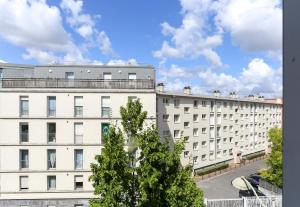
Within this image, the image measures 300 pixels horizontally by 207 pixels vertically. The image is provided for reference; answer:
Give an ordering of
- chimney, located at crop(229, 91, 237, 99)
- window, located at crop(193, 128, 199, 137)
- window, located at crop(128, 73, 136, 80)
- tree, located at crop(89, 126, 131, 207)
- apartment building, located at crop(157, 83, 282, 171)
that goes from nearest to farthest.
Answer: tree, located at crop(89, 126, 131, 207)
window, located at crop(128, 73, 136, 80)
apartment building, located at crop(157, 83, 282, 171)
window, located at crop(193, 128, 199, 137)
chimney, located at crop(229, 91, 237, 99)

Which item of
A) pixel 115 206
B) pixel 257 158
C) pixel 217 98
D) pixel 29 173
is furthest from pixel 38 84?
pixel 257 158

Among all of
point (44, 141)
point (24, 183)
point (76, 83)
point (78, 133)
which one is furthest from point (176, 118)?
point (24, 183)

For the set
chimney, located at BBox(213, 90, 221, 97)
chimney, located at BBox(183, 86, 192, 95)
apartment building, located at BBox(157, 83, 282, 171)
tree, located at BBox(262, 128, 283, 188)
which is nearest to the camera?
tree, located at BBox(262, 128, 283, 188)

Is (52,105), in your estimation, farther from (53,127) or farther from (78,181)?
(78,181)

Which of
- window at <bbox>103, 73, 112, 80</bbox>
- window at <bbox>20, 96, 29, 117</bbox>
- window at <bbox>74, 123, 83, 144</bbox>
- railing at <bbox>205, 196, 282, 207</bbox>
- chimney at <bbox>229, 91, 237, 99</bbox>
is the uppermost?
window at <bbox>103, 73, 112, 80</bbox>

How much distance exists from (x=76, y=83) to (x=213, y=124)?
1967 cm

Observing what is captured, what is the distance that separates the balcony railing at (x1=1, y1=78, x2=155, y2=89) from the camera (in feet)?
75.8

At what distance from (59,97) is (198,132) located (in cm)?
1754

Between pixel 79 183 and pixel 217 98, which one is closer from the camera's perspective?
pixel 79 183

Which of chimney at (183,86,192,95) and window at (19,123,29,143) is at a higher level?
chimney at (183,86,192,95)

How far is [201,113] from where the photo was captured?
117ft

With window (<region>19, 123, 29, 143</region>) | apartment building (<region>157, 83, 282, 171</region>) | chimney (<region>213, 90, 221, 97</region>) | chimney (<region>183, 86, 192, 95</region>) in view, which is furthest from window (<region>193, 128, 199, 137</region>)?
window (<region>19, 123, 29, 143</region>)

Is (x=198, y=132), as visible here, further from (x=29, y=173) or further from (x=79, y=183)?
(x=29, y=173)

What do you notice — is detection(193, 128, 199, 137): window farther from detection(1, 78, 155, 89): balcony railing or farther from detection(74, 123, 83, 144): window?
detection(74, 123, 83, 144): window
